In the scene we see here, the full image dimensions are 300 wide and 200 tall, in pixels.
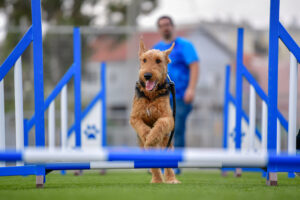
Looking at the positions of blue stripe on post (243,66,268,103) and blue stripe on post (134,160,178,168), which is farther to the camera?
blue stripe on post (243,66,268,103)

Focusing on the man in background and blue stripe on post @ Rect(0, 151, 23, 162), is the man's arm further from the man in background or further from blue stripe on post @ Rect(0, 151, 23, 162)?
blue stripe on post @ Rect(0, 151, 23, 162)

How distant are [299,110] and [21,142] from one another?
7.49m

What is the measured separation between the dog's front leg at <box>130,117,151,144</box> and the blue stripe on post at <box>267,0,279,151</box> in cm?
94

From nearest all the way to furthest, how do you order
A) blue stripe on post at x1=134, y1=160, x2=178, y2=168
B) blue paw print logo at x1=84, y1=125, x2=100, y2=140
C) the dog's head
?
blue stripe on post at x1=134, y1=160, x2=178, y2=168, the dog's head, blue paw print logo at x1=84, y1=125, x2=100, y2=140

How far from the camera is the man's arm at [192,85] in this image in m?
4.15

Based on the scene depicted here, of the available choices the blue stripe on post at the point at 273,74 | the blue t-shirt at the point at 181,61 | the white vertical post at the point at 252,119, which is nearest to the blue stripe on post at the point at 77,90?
the blue t-shirt at the point at 181,61

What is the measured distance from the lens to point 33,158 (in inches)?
68.9

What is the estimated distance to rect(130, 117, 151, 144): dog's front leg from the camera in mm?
2799

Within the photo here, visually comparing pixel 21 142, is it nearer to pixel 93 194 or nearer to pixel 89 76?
pixel 93 194

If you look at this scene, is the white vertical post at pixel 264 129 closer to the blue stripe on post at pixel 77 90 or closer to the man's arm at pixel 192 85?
the man's arm at pixel 192 85

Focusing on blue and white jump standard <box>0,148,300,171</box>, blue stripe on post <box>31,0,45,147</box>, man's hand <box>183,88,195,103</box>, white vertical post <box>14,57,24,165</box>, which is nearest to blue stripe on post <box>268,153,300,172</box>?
blue and white jump standard <box>0,148,300,171</box>

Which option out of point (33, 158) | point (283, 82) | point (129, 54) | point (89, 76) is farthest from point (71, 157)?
point (89, 76)

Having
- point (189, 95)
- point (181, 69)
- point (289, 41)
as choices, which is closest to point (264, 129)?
point (189, 95)

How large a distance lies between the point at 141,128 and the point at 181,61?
1680mm
